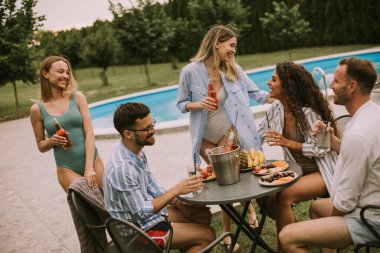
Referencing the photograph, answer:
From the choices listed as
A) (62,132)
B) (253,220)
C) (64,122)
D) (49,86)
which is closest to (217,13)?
(253,220)

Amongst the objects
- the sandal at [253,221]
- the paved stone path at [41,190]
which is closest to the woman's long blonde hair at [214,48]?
the sandal at [253,221]

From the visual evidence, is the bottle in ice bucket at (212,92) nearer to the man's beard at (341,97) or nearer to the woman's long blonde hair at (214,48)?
the woman's long blonde hair at (214,48)

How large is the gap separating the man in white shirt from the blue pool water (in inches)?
415

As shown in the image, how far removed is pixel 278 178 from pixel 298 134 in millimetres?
641

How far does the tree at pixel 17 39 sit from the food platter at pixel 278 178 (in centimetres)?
1321

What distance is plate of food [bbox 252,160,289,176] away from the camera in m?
2.91

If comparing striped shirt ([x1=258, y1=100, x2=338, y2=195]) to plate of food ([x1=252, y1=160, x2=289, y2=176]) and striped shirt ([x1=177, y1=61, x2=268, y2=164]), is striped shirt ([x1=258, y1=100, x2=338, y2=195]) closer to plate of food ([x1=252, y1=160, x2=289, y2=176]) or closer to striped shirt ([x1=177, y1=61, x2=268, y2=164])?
plate of food ([x1=252, y1=160, x2=289, y2=176])

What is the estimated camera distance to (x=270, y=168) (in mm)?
2998

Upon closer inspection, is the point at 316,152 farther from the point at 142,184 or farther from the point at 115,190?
the point at 115,190

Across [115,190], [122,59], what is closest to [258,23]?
[122,59]

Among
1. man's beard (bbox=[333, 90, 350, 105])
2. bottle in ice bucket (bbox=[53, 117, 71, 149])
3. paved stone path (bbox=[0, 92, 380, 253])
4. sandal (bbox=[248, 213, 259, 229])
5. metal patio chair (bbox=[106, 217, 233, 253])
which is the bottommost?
paved stone path (bbox=[0, 92, 380, 253])

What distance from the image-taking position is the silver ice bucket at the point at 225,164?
271 centimetres

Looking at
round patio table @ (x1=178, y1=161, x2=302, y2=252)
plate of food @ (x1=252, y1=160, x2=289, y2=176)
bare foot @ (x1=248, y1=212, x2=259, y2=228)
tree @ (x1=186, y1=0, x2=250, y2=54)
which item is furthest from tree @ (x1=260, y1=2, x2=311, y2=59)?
round patio table @ (x1=178, y1=161, x2=302, y2=252)

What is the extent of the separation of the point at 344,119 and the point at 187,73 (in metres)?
1.45
